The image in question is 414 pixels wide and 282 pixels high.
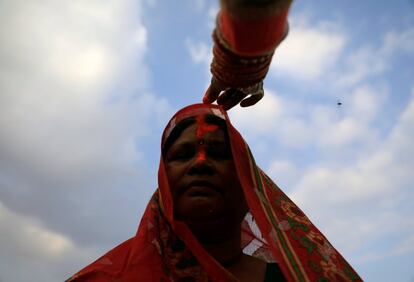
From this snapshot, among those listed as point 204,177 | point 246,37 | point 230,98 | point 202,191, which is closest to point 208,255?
point 202,191

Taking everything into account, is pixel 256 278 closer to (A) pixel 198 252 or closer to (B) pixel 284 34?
(A) pixel 198 252

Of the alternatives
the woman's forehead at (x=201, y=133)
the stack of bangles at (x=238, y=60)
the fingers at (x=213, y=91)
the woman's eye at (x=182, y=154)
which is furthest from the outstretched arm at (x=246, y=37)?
the woman's eye at (x=182, y=154)

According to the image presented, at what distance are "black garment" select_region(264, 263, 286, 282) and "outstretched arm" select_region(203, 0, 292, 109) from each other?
1.34 m

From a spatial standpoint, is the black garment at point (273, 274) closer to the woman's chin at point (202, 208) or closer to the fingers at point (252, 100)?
the woman's chin at point (202, 208)

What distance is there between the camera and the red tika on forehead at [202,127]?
3.02 m

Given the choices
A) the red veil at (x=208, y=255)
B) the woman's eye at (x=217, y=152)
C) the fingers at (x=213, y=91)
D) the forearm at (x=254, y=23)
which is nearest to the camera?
the forearm at (x=254, y=23)

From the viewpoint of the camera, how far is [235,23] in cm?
158

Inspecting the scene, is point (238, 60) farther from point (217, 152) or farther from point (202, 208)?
point (202, 208)

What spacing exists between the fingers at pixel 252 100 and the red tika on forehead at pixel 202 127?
0.33 meters

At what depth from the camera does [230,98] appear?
283 centimetres

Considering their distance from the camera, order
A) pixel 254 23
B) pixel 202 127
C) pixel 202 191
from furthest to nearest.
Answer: pixel 202 127, pixel 202 191, pixel 254 23

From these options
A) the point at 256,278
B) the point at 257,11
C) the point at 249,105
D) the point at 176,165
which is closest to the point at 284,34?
the point at 257,11

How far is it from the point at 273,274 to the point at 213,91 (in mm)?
1372

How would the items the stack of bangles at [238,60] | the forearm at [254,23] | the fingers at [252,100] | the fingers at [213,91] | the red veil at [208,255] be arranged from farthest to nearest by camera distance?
the fingers at [252,100] → the fingers at [213,91] → the red veil at [208,255] → the stack of bangles at [238,60] → the forearm at [254,23]
